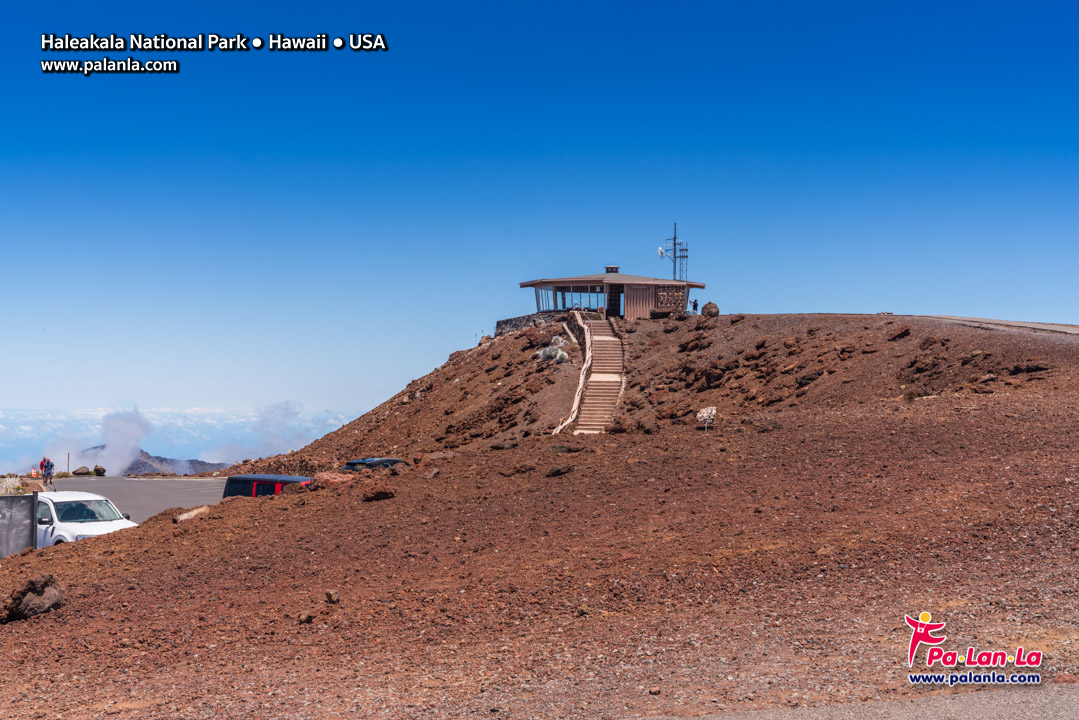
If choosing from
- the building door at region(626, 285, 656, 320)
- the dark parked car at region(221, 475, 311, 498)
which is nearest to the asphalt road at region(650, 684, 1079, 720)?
the dark parked car at region(221, 475, 311, 498)

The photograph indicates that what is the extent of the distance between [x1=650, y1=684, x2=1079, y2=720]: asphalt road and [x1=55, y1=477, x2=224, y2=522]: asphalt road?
24.6 metres

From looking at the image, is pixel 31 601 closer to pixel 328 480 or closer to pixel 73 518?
pixel 73 518

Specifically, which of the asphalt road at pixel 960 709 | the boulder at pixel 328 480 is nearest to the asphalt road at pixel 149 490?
the boulder at pixel 328 480

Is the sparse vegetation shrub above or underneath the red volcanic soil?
underneath

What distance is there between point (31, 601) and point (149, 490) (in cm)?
2845

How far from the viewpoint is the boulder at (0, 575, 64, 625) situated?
37.9 feet

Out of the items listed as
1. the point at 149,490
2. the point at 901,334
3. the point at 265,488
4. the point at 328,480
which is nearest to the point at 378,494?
the point at 328,480

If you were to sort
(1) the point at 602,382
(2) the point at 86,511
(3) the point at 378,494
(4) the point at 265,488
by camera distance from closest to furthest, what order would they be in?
(3) the point at 378,494, (2) the point at 86,511, (4) the point at 265,488, (1) the point at 602,382

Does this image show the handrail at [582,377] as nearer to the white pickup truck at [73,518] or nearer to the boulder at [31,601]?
the white pickup truck at [73,518]

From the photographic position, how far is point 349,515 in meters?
15.1

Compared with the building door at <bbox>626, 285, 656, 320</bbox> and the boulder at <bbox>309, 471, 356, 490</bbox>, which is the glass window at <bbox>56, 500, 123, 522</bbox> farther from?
the building door at <bbox>626, 285, 656, 320</bbox>

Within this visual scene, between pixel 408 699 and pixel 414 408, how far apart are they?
3297 cm

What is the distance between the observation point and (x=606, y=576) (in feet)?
35.7

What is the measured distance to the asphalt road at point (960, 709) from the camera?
6816mm
